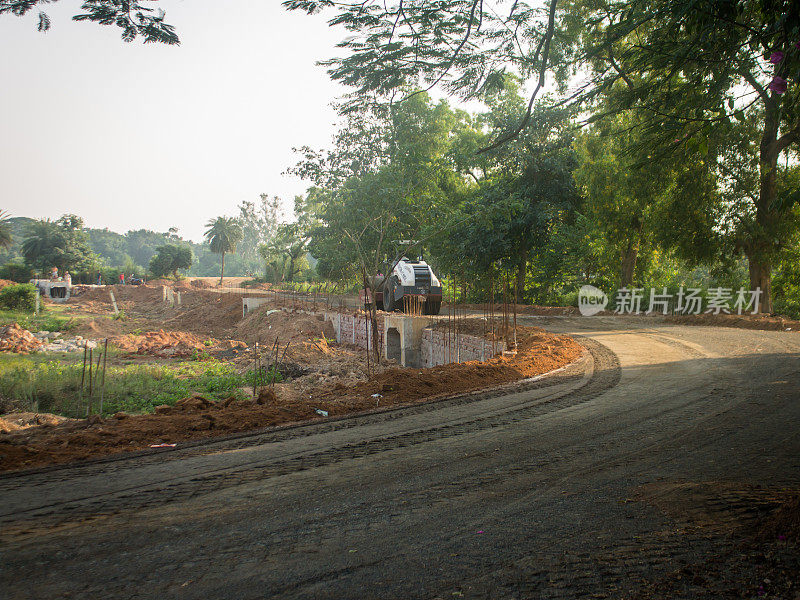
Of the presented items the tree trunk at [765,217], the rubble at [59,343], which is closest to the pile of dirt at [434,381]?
the tree trunk at [765,217]

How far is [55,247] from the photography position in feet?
147

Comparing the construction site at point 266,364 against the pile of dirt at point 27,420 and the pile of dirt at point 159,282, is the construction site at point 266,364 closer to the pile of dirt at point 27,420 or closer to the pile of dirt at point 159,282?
the pile of dirt at point 27,420

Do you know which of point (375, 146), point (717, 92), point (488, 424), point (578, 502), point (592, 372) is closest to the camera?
point (578, 502)

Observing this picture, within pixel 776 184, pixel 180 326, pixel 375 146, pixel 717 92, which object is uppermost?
pixel 375 146

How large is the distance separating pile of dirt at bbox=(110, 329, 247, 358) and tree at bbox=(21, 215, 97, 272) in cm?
3267

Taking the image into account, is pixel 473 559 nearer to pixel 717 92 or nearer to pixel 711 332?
pixel 717 92

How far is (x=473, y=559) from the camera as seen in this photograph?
2707mm

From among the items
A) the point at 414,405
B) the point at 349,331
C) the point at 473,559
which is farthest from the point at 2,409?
the point at 349,331

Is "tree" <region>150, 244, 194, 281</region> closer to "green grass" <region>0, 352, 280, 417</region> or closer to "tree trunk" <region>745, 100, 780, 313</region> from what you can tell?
"green grass" <region>0, 352, 280, 417</region>

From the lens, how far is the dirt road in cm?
257

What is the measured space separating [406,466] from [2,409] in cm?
871

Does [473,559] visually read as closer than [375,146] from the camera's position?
Yes

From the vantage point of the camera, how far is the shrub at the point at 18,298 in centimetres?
2653

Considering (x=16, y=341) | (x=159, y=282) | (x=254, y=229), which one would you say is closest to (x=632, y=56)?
(x=16, y=341)
